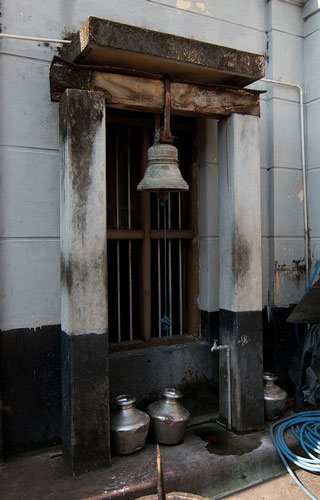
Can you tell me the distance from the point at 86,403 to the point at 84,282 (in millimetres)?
922

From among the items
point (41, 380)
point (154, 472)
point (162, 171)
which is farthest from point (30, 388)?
point (162, 171)

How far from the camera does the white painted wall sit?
3.53 metres

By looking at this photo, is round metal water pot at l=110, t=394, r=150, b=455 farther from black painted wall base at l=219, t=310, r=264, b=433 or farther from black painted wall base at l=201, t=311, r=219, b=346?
black painted wall base at l=201, t=311, r=219, b=346

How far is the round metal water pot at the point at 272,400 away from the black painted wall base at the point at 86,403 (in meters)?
1.66

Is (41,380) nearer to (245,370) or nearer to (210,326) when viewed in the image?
(210,326)

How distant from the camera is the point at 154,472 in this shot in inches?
127

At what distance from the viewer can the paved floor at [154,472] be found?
119 inches

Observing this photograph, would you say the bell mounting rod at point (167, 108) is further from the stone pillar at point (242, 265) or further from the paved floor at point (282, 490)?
the paved floor at point (282, 490)

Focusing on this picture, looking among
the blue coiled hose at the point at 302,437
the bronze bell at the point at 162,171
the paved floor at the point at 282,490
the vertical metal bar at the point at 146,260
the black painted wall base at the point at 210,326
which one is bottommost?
the paved floor at the point at 282,490

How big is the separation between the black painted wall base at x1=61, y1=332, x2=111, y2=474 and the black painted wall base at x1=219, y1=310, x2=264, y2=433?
1276mm

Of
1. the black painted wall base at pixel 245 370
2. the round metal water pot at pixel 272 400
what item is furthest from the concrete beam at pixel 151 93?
the round metal water pot at pixel 272 400

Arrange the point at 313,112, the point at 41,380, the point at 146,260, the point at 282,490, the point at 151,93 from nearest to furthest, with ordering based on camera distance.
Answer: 1. the point at 282,490
2. the point at 151,93
3. the point at 41,380
4. the point at 146,260
5. the point at 313,112

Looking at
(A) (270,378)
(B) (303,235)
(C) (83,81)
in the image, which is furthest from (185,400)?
(C) (83,81)

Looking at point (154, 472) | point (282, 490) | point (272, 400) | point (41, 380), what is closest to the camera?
point (154, 472)
